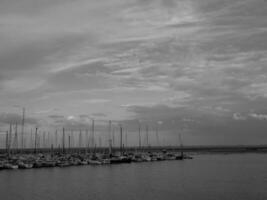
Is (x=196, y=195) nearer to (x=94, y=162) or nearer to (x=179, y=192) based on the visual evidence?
(x=179, y=192)

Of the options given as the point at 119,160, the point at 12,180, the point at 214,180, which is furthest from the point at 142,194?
the point at 119,160

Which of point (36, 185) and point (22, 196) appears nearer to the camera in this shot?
point (22, 196)

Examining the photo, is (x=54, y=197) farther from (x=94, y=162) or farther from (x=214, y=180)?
(x=94, y=162)

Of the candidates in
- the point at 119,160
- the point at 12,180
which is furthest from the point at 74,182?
the point at 119,160

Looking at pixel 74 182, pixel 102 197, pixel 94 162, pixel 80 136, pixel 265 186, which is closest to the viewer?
pixel 102 197

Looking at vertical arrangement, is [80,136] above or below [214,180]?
above

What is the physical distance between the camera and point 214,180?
79.7m

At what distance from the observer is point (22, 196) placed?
5938cm

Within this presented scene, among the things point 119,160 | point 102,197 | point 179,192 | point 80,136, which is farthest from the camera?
point 80,136

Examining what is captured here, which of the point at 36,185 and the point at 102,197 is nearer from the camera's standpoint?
the point at 102,197

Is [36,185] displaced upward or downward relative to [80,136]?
downward

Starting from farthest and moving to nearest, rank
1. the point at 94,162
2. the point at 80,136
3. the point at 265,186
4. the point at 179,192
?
the point at 80,136 → the point at 94,162 → the point at 265,186 → the point at 179,192

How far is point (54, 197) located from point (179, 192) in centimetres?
2201

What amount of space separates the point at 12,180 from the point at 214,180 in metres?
46.1
